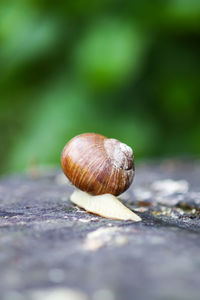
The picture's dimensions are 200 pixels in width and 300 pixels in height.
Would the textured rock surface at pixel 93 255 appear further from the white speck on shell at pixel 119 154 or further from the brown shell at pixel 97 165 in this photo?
the white speck on shell at pixel 119 154

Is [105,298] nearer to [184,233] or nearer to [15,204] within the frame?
[184,233]

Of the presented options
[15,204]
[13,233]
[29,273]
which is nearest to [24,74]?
[15,204]

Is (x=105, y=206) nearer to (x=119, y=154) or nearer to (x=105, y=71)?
(x=119, y=154)

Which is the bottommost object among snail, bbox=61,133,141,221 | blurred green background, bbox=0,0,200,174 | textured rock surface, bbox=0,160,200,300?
textured rock surface, bbox=0,160,200,300

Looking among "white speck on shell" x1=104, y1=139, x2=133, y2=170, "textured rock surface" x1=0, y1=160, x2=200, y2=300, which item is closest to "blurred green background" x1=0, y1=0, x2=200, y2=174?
"white speck on shell" x1=104, y1=139, x2=133, y2=170

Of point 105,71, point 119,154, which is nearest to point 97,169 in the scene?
point 119,154

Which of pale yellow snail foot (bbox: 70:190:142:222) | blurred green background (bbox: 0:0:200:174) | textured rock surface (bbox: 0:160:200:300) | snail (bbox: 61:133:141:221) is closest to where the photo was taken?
textured rock surface (bbox: 0:160:200:300)

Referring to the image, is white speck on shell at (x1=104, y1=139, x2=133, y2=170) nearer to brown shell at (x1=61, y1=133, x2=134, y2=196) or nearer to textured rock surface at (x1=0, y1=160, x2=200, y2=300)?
brown shell at (x1=61, y1=133, x2=134, y2=196)
